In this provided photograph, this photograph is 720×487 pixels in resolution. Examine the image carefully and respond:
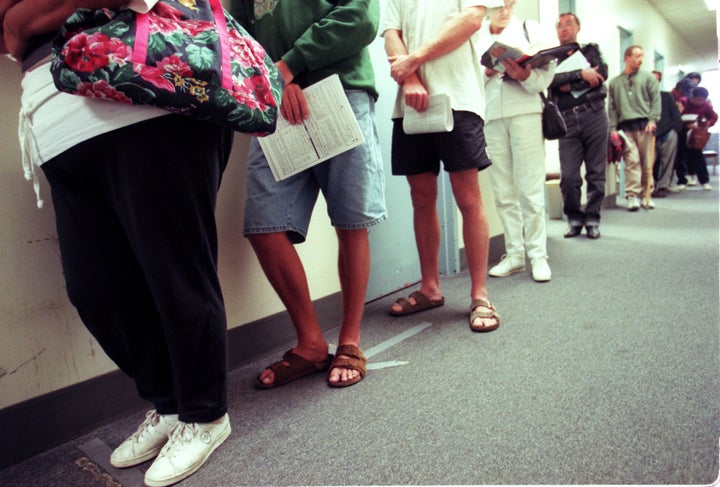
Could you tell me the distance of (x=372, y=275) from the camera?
1938 millimetres

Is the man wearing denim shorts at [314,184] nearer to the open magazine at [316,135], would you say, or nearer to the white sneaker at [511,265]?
the open magazine at [316,135]

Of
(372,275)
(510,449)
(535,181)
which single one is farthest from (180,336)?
(535,181)

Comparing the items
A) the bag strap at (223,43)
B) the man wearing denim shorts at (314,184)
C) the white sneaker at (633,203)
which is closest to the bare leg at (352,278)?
the man wearing denim shorts at (314,184)

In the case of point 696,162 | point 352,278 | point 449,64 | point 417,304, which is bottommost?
point 696,162

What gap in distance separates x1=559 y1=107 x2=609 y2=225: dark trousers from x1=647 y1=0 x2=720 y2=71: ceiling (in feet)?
1.92

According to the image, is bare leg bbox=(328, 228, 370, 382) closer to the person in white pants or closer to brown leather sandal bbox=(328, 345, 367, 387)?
brown leather sandal bbox=(328, 345, 367, 387)

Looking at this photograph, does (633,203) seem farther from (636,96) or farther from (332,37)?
(332,37)

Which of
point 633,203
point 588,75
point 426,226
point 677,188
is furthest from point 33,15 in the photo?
point 677,188

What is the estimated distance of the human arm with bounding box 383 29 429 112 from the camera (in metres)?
1.44

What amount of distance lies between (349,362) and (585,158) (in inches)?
103

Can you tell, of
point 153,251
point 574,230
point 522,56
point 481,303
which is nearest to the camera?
point 153,251

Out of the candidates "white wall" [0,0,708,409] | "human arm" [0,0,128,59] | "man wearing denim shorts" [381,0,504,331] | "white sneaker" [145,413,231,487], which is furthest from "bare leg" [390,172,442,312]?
"human arm" [0,0,128,59]

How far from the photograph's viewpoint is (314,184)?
1275 mm

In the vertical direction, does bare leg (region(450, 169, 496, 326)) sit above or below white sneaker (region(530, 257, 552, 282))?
above
